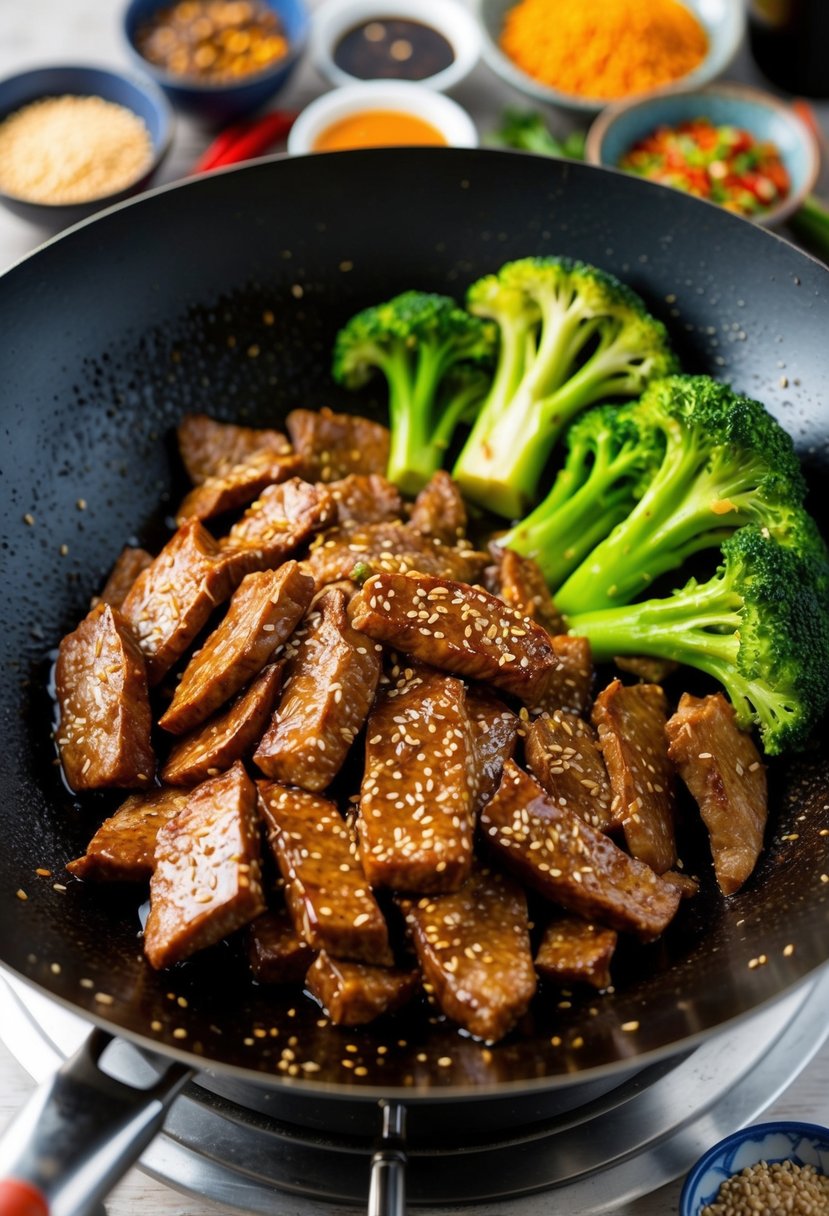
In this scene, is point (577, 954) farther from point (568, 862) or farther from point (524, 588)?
point (524, 588)

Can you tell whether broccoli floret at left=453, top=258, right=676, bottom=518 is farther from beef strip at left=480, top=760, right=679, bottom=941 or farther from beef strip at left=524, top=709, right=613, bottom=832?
beef strip at left=480, top=760, right=679, bottom=941

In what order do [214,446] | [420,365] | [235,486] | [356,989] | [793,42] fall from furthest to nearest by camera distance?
[793,42], [420,365], [214,446], [235,486], [356,989]

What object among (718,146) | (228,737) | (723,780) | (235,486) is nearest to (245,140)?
(718,146)

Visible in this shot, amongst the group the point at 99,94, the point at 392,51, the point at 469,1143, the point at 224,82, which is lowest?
the point at 469,1143

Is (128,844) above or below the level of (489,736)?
above

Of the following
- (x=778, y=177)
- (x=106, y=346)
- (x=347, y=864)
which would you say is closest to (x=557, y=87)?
(x=778, y=177)

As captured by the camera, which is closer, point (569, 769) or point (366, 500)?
point (569, 769)
